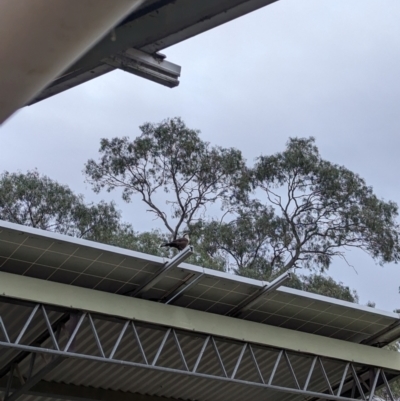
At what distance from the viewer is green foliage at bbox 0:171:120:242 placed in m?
25.7

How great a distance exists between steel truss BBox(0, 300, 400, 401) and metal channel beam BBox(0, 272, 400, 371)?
0.15 meters

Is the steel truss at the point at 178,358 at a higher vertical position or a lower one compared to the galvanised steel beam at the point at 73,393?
higher

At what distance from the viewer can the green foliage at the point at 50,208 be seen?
2566 cm

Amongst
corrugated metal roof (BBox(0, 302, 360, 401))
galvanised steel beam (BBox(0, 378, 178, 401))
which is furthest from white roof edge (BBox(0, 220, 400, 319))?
galvanised steel beam (BBox(0, 378, 178, 401))

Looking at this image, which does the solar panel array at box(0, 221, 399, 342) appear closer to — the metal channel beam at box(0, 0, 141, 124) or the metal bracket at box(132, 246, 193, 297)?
the metal bracket at box(132, 246, 193, 297)

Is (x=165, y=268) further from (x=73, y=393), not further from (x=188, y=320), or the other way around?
(x=73, y=393)

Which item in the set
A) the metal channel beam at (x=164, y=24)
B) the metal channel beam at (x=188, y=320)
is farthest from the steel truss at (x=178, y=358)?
the metal channel beam at (x=164, y=24)

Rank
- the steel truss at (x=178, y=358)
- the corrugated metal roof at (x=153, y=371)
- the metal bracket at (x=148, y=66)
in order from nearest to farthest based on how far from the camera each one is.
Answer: the metal bracket at (x=148, y=66)
the steel truss at (x=178, y=358)
the corrugated metal roof at (x=153, y=371)

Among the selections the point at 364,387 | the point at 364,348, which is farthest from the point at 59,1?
the point at 364,387

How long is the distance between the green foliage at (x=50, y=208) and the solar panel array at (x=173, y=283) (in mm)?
14275

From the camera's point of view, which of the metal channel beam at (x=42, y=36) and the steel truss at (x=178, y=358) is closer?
the metal channel beam at (x=42, y=36)

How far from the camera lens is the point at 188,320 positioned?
422 inches

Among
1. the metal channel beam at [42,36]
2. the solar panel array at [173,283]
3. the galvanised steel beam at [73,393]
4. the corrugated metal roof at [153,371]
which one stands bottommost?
the metal channel beam at [42,36]

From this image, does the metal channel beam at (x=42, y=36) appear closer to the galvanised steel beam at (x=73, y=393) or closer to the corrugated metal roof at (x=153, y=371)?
the corrugated metal roof at (x=153, y=371)
